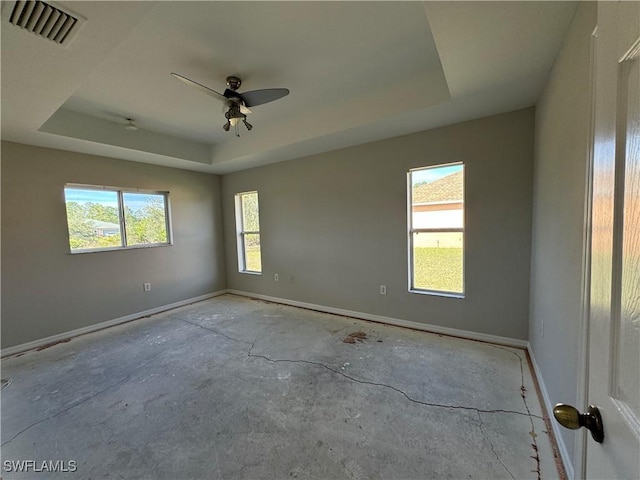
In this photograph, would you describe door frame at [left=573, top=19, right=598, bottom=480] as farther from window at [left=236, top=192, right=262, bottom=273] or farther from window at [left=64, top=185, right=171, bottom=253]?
window at [left=64, top=185, right=171, bottom=253]

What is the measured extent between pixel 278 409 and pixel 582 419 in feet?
6.04

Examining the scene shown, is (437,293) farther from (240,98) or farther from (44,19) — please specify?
(44,19)

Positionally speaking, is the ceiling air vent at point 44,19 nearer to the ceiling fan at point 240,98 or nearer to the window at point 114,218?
the ceiling fan at point 240,98

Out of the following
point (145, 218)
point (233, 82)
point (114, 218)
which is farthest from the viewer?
point (145, 218)

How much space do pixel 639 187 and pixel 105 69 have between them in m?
3.25

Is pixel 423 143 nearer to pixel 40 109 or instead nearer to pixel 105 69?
pixel 105 69

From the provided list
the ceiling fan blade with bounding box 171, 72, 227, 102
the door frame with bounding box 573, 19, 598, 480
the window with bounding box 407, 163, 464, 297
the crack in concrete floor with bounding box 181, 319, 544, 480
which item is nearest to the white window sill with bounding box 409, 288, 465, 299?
the window with bounding box 407, 163, 464, 297

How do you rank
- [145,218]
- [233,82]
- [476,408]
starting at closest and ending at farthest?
[476,408]
[233,82]
[145,218]

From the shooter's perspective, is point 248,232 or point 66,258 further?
point 248,232

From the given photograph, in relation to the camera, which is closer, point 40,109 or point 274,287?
point 40,109

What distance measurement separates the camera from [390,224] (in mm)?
3484

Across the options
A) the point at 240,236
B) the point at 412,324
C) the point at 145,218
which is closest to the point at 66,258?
the point at 145,218

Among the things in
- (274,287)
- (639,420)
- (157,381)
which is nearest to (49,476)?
(157,381)

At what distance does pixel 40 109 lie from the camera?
2.31 m
